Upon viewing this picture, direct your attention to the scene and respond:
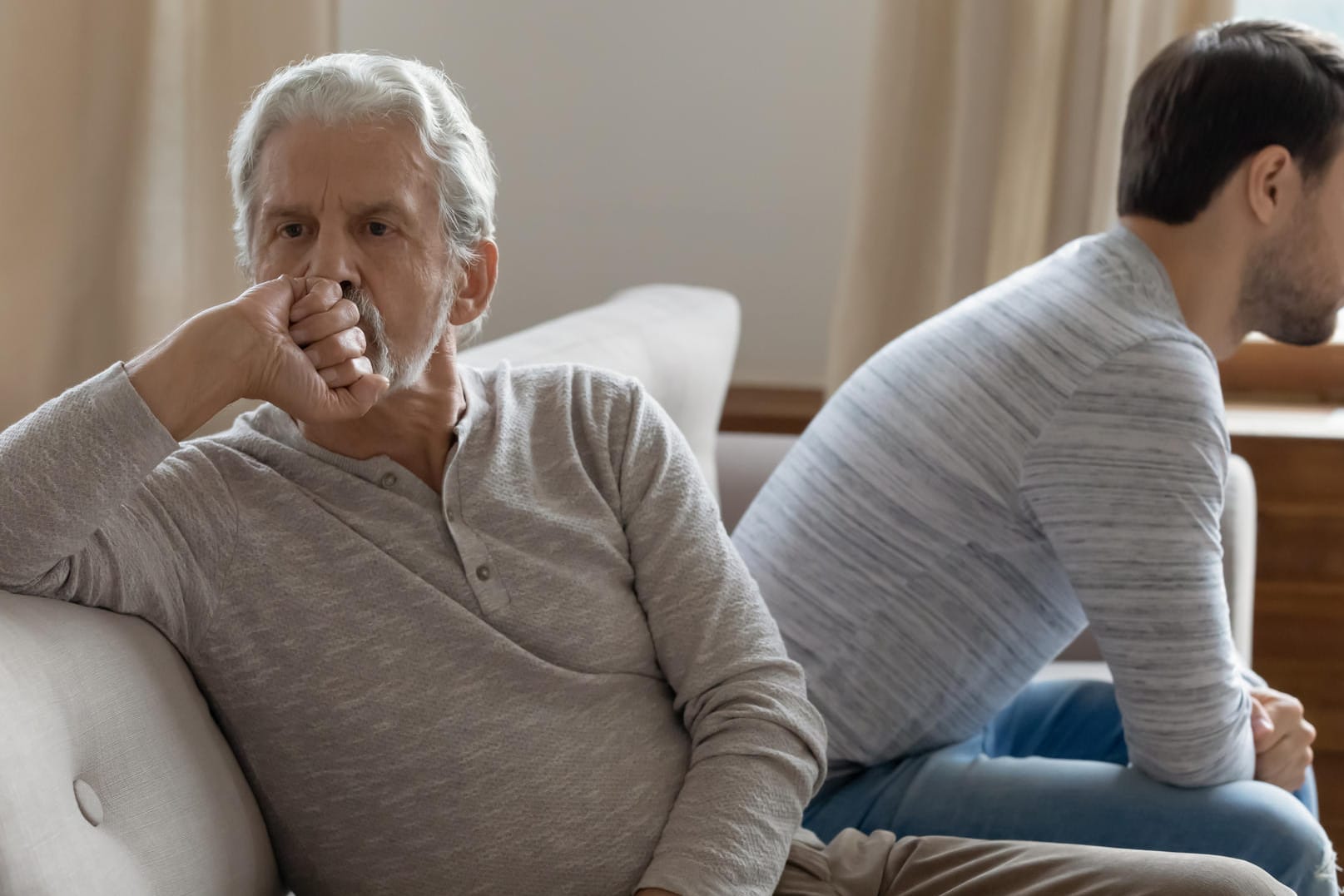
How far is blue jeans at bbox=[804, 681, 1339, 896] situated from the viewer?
142 centimetres

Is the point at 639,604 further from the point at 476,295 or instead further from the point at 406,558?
the point at 476,295

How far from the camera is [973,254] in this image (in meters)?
2.62

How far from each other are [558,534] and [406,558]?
0.14 meters

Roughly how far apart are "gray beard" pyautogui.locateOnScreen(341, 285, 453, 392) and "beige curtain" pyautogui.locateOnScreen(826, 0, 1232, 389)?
57.8 inches

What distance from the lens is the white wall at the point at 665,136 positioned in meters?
2.85

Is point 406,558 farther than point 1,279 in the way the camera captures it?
No

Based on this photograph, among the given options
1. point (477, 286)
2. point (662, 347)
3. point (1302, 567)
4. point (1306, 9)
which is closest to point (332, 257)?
point (477, 286)

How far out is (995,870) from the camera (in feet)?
4.09

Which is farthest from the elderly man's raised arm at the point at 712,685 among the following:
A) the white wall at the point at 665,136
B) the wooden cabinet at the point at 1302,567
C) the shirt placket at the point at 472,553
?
the white wall at the point at 665,136

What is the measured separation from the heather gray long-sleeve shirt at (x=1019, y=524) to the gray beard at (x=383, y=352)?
54 centimetres

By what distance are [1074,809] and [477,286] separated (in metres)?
0.81

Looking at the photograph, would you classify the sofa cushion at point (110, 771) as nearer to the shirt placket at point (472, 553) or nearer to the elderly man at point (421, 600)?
the elderly man at point (421, 600)

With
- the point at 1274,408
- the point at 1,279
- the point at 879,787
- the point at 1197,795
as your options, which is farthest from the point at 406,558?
the point at 1274,408

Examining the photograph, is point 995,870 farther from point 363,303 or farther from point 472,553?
point 363,303
